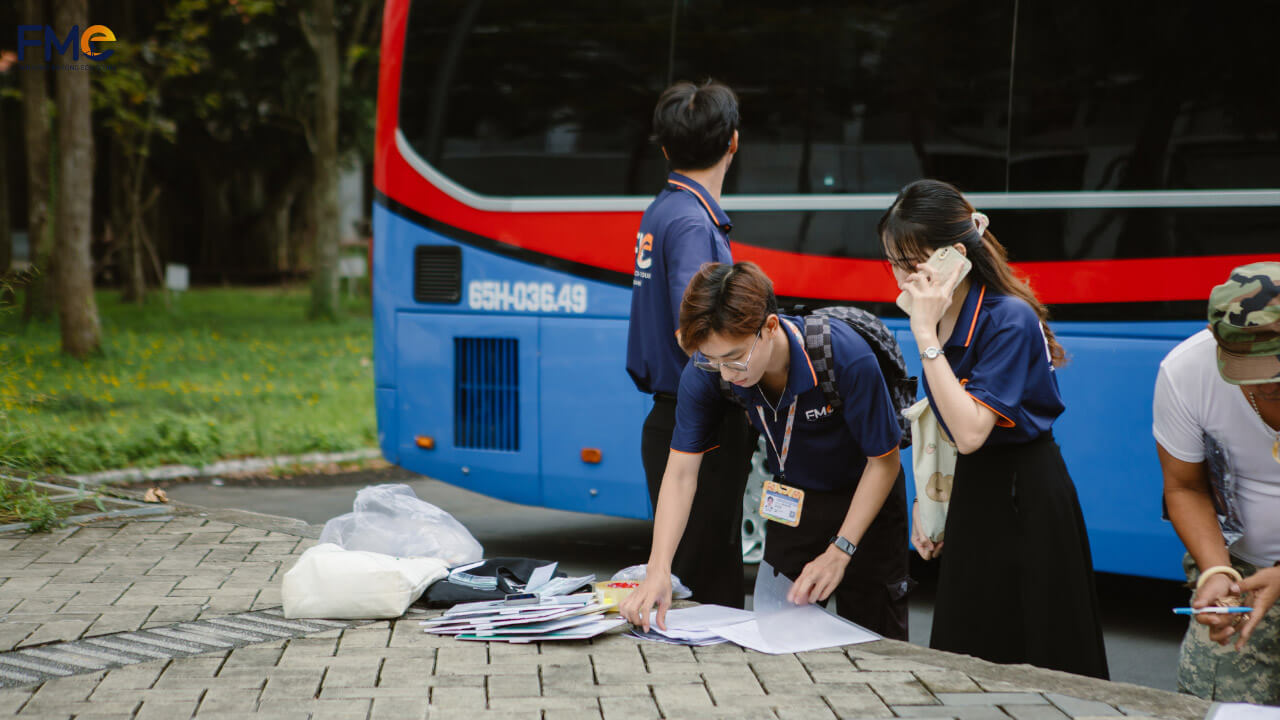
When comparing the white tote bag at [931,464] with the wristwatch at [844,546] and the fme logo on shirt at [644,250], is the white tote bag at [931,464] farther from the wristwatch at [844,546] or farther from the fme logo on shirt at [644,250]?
the fme logo on shirt at [644,250]

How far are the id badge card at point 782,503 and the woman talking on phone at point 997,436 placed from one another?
431 millimetres

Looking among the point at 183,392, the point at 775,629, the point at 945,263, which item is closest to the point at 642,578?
the point at 775,629

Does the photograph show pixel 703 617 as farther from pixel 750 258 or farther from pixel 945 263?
pixel 750 258

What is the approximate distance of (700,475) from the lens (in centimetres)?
409

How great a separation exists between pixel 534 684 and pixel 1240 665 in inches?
A: 69.3

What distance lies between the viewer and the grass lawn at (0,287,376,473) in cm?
816

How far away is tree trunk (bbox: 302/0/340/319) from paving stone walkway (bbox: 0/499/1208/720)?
55.2 feet

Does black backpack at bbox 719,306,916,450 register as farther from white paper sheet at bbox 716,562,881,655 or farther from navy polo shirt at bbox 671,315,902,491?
white paper sheet at bbox 716,562,881,655

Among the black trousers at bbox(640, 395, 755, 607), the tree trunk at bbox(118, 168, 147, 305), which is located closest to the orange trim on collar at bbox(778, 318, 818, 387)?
the black trousers at bbox(640, 395, 755, 607)

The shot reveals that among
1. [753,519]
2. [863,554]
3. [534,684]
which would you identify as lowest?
[753,519]

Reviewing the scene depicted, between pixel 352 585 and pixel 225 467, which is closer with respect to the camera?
pixel 352 585

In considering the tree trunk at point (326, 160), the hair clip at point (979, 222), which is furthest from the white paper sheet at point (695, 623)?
the tree trunk at point (326, 160)

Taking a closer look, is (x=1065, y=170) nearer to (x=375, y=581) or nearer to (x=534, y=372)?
(x=534, y=372)

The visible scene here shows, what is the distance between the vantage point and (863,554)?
370 cm
